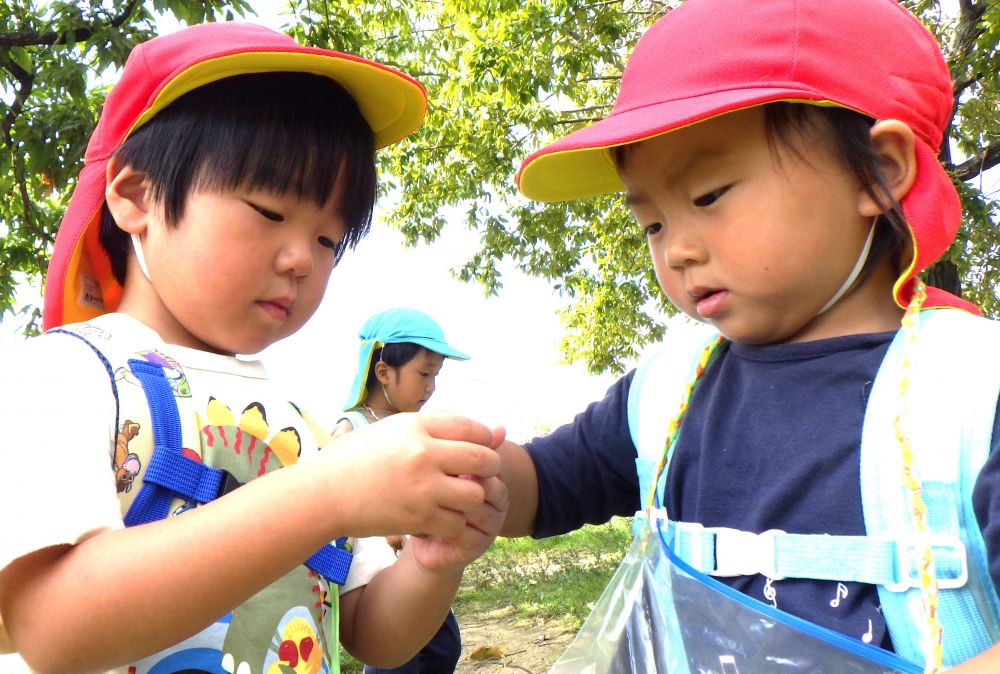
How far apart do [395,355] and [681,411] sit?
11.5 feet

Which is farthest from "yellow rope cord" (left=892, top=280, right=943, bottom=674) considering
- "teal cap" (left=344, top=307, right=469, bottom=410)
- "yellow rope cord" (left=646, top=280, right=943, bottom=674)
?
"teal cap" (left=344, top=307, right=469, bottom=410)

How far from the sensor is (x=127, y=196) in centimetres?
142

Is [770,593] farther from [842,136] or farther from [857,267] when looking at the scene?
[842,136]

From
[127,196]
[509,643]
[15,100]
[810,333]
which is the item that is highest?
[15,100]

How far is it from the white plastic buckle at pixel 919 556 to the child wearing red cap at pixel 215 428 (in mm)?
536

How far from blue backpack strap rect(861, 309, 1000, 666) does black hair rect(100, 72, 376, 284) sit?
94cm

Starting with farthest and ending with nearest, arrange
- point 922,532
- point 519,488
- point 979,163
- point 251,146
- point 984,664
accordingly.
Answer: point 979,163 < point 519,488 < point 251,146 < point 922,532 < point 984,664

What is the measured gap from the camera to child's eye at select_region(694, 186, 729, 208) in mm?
1306

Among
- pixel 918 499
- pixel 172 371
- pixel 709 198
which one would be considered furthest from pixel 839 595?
pixel 172 371

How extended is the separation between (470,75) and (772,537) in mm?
7300

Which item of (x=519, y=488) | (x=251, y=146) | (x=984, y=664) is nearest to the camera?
(x=984, y=664)

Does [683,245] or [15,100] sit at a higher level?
[15,100]

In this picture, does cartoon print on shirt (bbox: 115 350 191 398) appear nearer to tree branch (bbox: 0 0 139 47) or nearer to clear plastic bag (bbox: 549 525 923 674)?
clear plastic bag (bbox: 549 525 923 674)

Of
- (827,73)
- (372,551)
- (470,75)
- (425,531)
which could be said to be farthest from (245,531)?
(470,75)
